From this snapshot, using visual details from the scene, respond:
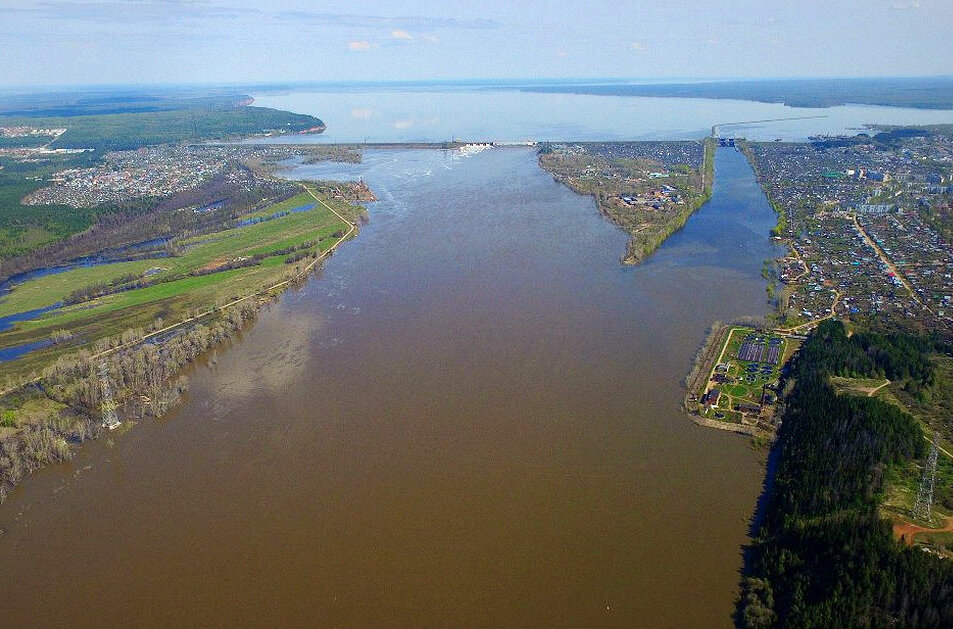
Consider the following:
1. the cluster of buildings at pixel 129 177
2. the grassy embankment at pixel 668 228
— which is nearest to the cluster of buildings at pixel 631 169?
the grassy embankment at pixel 668 228

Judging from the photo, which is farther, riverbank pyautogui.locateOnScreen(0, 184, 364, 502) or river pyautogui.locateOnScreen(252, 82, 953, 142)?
river pyautogui.locateOnScreen(252, 82, 953, 142)

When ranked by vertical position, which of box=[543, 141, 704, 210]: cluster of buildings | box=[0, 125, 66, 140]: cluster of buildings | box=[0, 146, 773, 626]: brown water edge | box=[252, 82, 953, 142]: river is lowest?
box=[0, 146, 773, 626]: brown water edge

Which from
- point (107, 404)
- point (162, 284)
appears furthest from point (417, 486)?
point (162, 284)

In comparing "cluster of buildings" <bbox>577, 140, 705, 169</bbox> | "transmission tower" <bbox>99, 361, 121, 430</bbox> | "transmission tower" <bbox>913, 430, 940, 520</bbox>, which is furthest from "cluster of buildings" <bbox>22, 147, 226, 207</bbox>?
"transmission tower" <bbox>913, 430, 940, 520</bbox>

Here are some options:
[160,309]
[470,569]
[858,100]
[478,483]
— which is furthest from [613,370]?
[858,100]

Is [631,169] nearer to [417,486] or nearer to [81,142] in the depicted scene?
[417,486]

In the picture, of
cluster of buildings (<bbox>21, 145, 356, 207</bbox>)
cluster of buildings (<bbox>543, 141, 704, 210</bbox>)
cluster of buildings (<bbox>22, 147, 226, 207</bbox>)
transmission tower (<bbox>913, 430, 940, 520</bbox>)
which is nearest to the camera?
transmission tower (<bbox>913, 430, 940, 520</bbox>)

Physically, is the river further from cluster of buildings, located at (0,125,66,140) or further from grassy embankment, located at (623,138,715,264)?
grassy embankment, located at (623,138,715,264)

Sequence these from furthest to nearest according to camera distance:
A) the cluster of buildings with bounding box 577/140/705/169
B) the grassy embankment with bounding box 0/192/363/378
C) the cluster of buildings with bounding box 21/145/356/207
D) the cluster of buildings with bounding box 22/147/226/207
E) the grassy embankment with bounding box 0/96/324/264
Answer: the cluster of buildings with bounding box 577/140/705/169 < the cluster of buildings with bounding box 21/145/356/207 < the cluster of buildings with bounding box 22/147/226/207 < the grassy embankment with bounding box 0/96/324/264 < the grassy embankment with bounding box 0/192/363/378
